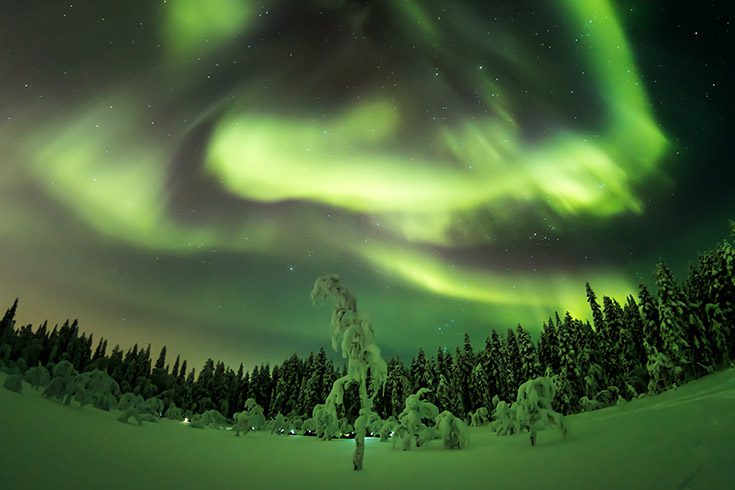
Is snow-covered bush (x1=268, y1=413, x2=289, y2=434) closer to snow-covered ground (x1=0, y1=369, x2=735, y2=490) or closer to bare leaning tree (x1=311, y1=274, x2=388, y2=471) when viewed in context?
snow-covered ground (x1=0, y1=369, x2=735, y2=490)

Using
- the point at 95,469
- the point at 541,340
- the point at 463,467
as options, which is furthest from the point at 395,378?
the point at 95,469

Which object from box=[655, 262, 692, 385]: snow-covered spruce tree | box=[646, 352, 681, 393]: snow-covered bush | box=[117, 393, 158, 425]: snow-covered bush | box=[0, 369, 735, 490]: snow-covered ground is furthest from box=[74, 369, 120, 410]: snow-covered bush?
box=[655, 262, 692, 385]: snow-covered spruce tree

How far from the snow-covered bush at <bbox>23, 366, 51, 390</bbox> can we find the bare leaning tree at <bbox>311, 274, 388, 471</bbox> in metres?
13.4

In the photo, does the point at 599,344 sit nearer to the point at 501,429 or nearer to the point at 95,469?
the point at 501,429

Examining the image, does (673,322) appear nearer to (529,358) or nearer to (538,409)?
(529,358)

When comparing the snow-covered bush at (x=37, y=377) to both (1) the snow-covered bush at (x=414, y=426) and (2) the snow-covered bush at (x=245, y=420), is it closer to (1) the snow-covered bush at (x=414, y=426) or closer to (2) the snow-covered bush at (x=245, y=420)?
(2) the snow-covered bush at (x=245, y=420)

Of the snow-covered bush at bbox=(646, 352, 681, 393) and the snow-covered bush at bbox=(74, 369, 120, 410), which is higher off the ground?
the snow-covered bush at bbox=(646, 352, 681, 393)

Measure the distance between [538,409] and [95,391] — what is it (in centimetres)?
2105

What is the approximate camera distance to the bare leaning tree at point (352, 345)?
13.5m

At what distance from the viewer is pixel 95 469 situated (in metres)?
8.27

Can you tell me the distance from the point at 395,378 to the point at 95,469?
73450 mm

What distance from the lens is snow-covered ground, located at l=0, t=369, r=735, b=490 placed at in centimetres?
806

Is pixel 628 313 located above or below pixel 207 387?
above

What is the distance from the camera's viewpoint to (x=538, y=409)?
596 inches
